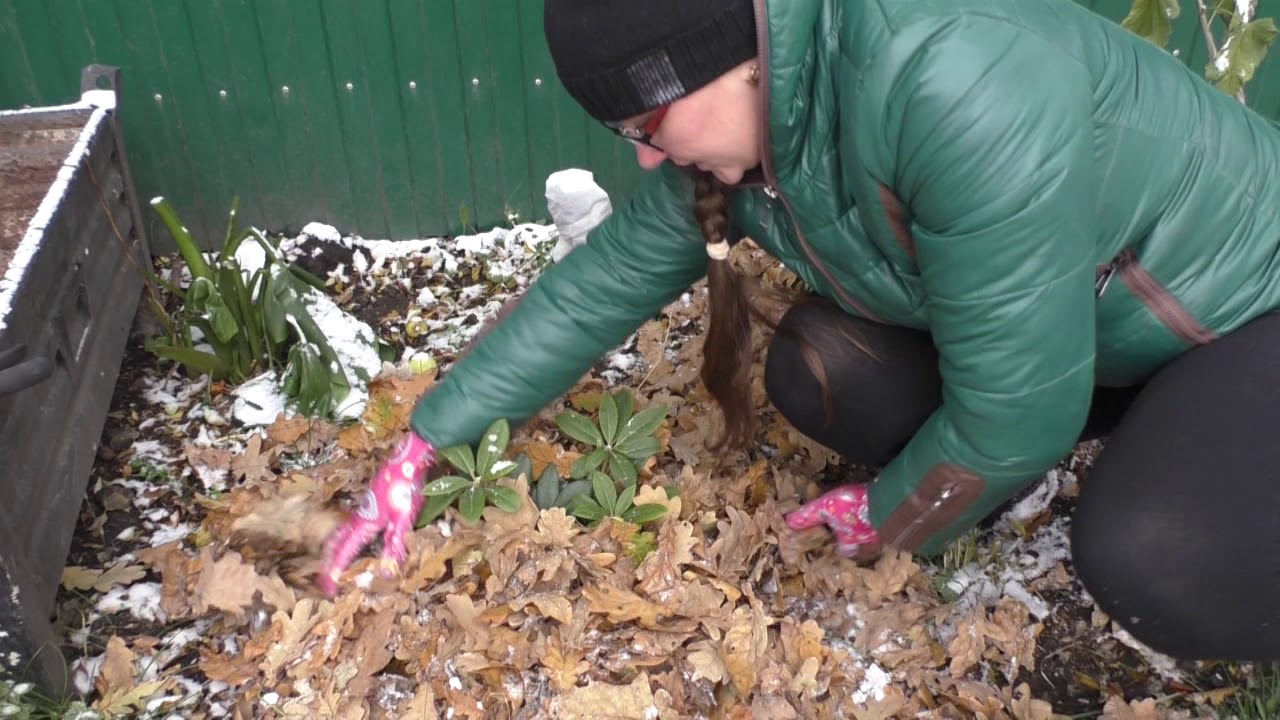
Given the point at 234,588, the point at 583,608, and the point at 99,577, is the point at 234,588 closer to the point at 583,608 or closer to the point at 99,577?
the point at 99,577

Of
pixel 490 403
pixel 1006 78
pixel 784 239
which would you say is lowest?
pixel 490 403

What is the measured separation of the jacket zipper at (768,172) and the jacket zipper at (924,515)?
1.04 feet

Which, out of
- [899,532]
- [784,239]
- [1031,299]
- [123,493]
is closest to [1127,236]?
[1031,299]

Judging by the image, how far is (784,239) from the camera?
1665mm

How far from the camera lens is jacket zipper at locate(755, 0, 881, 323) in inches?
48.6

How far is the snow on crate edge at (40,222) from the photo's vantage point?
1.73 m

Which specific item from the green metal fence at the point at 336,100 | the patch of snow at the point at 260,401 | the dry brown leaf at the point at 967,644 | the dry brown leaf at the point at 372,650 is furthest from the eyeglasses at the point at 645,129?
the green metal fence at the point at 336,100

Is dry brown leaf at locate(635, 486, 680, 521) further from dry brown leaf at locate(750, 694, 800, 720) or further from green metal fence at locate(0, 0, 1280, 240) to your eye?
green metal fence at locate(0, 0, 1280, 240)

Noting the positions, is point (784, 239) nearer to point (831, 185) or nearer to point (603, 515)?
point (831, 185)

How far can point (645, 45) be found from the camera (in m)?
1.23

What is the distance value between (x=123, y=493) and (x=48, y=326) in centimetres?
47

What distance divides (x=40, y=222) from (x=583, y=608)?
1.24 meters

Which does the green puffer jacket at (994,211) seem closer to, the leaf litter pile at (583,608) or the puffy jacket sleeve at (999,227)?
the puffy jacket sleeve at (999,227)

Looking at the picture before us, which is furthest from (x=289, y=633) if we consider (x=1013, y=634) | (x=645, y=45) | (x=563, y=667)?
(x=1013, y=634)
